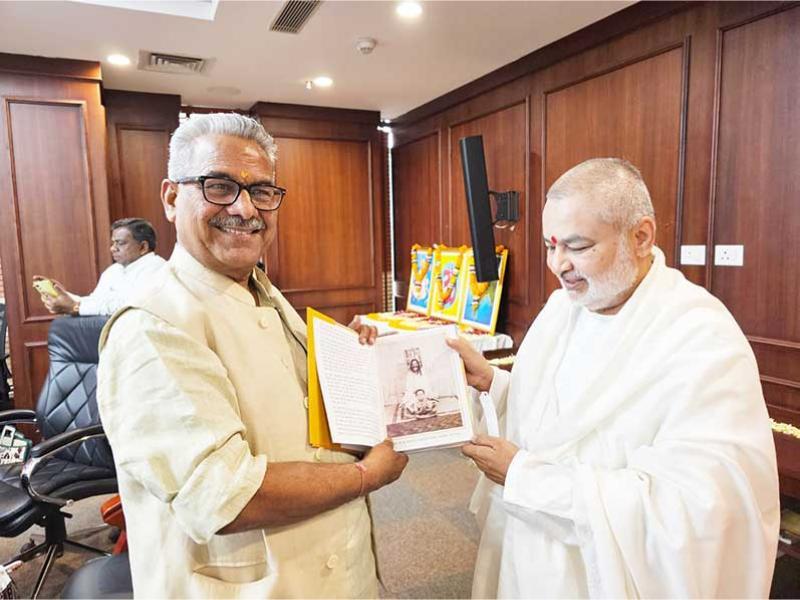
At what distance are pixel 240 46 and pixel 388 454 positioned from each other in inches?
127

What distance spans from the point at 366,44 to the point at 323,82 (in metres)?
1.02

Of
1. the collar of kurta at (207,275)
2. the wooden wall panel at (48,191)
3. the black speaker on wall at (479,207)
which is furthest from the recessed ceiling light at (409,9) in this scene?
the wooden wall panel at (48,191)

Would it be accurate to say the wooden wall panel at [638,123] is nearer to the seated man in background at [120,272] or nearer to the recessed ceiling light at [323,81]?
the recessed ceiling light at [323,81]

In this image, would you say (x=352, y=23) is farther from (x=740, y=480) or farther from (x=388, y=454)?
(x=740, y=480)

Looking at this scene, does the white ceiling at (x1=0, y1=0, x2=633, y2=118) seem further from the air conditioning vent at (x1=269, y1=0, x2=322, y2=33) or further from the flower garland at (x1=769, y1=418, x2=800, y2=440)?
the flower garland at (x1=769, y1=418, x2=800, y2=440)

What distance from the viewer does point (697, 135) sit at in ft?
8.93

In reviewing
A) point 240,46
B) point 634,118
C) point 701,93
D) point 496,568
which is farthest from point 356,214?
point 496,568

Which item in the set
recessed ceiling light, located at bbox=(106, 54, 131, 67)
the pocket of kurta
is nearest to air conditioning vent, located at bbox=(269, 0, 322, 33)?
recessed ceiling light, located at bbox=(106, 54, 131, 67)

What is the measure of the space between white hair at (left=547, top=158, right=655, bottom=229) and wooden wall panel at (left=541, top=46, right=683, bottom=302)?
195 cm

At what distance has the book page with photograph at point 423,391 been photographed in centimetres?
119

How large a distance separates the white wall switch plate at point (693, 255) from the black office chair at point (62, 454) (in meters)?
3.06

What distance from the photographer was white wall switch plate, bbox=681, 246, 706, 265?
2756 mm

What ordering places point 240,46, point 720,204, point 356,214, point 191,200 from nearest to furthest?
1. point 191,200
2. point 720,204
3. point 240,46
4. point 356,214

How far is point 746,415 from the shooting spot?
104 cm
